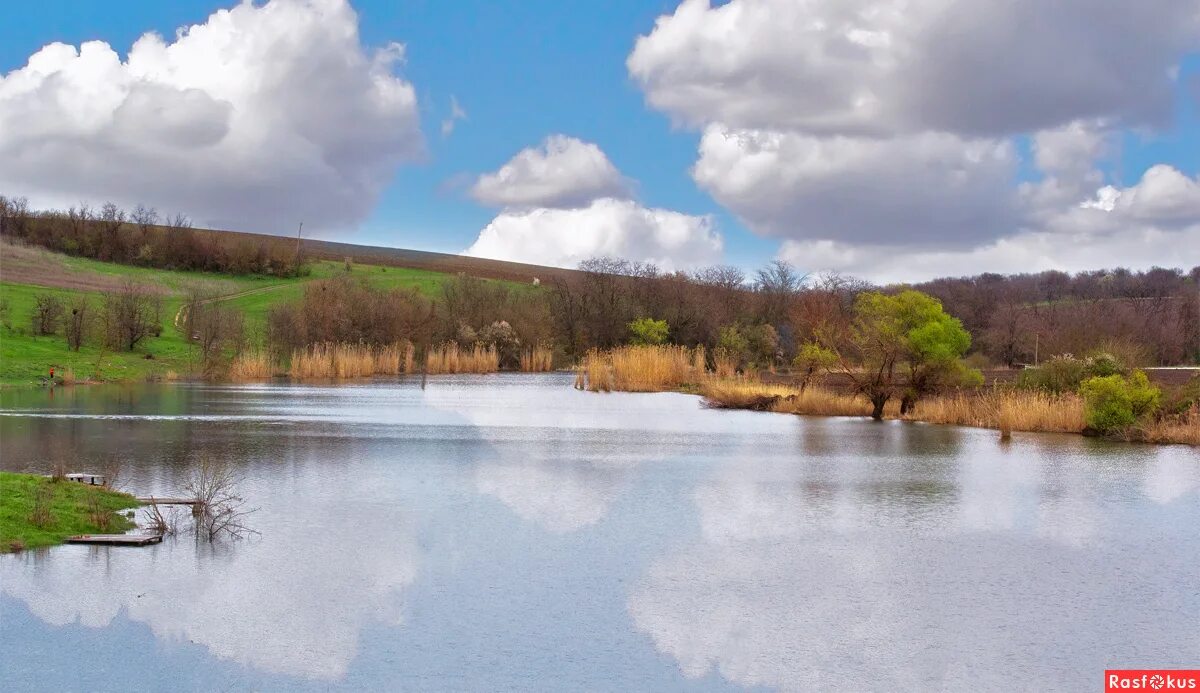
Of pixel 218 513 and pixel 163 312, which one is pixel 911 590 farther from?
pixel 163 312

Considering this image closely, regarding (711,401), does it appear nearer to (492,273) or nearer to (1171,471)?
(1171,471)

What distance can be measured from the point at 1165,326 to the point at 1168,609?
62646 millimetres

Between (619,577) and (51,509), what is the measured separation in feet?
19.8

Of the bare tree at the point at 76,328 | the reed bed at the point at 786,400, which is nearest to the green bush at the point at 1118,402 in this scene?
the reed bed at the point at 786,400

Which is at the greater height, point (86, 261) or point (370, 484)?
point (86, 261)

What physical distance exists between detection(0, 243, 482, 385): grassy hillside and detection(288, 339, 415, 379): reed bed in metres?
4.80

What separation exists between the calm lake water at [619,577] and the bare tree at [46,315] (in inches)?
1239

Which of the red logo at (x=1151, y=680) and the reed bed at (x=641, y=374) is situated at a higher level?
the reed bed at (x=641, y=374)

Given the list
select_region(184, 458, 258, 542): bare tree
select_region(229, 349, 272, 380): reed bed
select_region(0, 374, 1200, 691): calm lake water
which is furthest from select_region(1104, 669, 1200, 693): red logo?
select_region(229, 349, 272, 380): reed bed

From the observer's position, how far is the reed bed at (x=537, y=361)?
57938 millimetres

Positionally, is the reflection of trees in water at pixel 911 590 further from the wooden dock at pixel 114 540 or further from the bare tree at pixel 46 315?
the bare tree at pixel 46 315

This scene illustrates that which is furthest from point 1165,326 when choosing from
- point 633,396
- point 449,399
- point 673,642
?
point 673,642

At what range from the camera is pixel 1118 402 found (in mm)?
24250

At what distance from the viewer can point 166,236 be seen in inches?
3049
